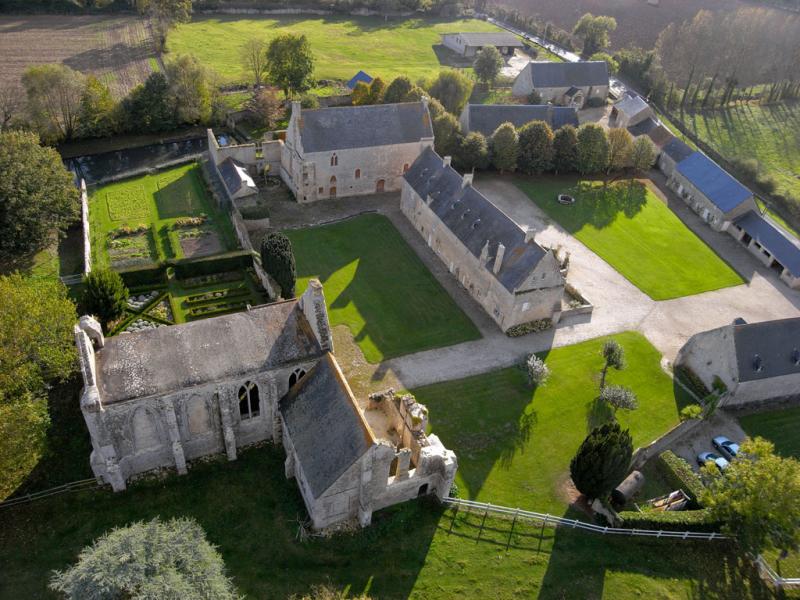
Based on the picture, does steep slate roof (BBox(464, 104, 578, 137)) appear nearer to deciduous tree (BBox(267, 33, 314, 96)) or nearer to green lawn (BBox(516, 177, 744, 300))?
green lawn (BBox(516, 177, 744, 300))

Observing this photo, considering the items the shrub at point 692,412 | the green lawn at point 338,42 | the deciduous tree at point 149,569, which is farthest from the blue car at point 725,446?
the green lawn at point 338,42

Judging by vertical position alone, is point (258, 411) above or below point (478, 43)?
below

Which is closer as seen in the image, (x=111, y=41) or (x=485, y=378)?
(x=485, y=378)

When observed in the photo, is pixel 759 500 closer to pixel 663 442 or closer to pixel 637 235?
pixel 663 442

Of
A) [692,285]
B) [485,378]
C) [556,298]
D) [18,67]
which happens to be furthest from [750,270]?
[18,67]

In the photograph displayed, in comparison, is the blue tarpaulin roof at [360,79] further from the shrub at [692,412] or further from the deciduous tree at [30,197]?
the shrub at [692,412]

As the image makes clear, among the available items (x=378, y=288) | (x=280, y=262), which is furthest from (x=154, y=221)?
(x=378, y=288)

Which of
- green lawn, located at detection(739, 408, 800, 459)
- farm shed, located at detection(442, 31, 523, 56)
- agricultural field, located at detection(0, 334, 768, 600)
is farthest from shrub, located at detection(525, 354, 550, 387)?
farm shed, located at detection(442, 31, 523, 56)

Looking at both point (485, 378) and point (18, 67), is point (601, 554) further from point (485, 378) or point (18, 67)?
point (18, 67)
